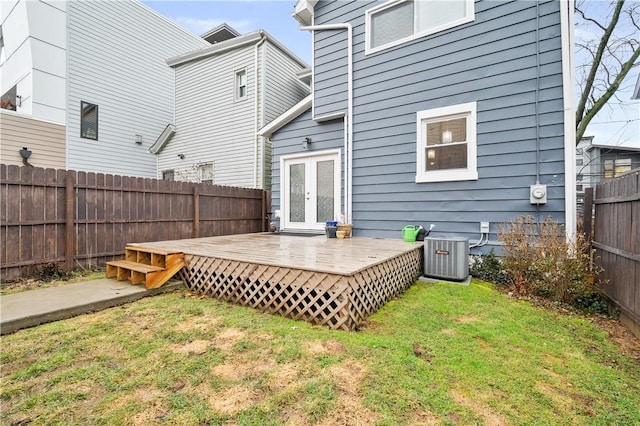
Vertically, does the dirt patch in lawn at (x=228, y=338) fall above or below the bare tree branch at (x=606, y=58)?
below

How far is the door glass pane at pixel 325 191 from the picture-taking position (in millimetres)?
6730

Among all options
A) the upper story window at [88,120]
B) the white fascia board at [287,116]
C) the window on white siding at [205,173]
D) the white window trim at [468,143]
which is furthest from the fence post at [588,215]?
the upper story window at [88,120]

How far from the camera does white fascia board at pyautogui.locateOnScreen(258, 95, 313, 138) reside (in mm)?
6898

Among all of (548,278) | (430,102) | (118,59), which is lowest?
(548,278)

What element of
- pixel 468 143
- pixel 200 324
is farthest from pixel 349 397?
pixel 468 143

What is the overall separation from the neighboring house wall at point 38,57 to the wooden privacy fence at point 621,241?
12.4 metres

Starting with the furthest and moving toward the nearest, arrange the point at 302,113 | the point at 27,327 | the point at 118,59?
the point at 118,59, the point at 302,113, the point at 27,327

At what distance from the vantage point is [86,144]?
9305 mm

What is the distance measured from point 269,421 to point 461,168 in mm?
4860

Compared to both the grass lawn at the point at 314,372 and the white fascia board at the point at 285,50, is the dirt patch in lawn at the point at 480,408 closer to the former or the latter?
the grass lawn at the point at 314,372

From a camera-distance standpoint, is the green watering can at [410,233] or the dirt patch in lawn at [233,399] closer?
the dirt patch in lawn at [233,399]

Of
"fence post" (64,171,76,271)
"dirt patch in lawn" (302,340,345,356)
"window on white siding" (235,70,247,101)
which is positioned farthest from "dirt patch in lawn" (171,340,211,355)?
"window on white siding" (235,70,247,101)

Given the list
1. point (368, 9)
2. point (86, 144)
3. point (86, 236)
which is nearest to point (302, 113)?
point (368, 9)

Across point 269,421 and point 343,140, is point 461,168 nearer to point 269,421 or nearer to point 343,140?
point 343,140
